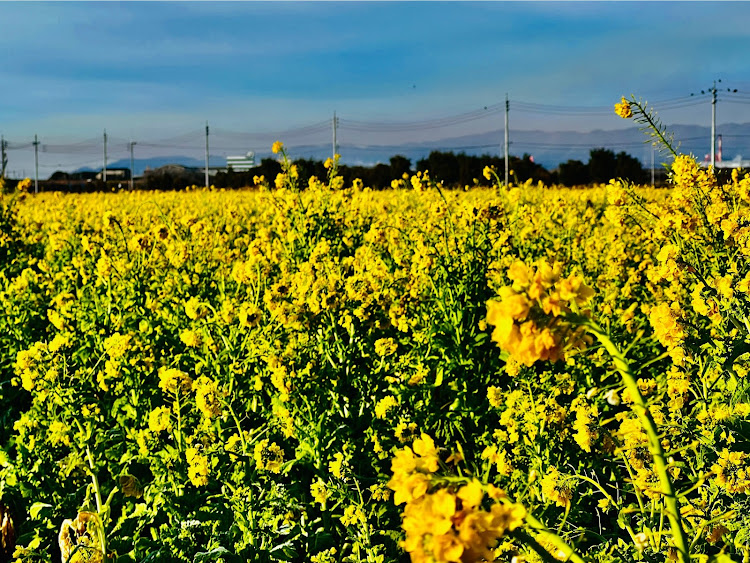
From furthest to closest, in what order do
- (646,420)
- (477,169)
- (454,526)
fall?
(477,169), (646,420), (454,526)

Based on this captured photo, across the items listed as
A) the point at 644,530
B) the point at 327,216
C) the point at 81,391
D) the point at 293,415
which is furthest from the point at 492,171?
the point at 644,530

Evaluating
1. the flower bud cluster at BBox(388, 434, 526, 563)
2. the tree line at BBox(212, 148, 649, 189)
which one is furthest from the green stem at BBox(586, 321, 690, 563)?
the tree line at BBox(212, 148, 649, 189)

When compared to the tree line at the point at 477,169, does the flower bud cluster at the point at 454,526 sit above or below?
below

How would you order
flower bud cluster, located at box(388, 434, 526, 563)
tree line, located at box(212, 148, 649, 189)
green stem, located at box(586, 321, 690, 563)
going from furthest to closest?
tree line, located at box(212, 148, 649, 189), green stem, located at box(586, 321, 690, 563), flower bud cluster, located at box(388, 434, 526, 563)

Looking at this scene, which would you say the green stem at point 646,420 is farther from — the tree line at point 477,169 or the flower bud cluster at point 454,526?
the tree line at point 477,169

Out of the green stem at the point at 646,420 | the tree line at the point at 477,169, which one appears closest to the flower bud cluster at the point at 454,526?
the green stem at the point at 646,420

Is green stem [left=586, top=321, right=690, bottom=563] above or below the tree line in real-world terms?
below

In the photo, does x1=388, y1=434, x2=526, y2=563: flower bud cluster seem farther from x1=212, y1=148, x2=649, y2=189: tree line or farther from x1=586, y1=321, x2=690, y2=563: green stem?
x1=212, y1=148, x2=649, y2=189: tree line

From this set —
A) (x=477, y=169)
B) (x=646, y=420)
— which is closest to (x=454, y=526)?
(x=646, y=420)

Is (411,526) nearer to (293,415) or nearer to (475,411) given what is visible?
(293,415)

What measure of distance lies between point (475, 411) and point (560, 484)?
4.75ft

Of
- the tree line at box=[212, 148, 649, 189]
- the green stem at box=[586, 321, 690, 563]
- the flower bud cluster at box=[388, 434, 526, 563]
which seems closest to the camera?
the flower bud cluster at box=[388, 434, 526, 563]

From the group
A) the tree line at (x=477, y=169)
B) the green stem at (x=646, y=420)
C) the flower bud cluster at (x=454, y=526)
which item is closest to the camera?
the flower bud cluster at (x=454, y=526)

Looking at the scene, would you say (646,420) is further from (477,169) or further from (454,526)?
(477,169)
